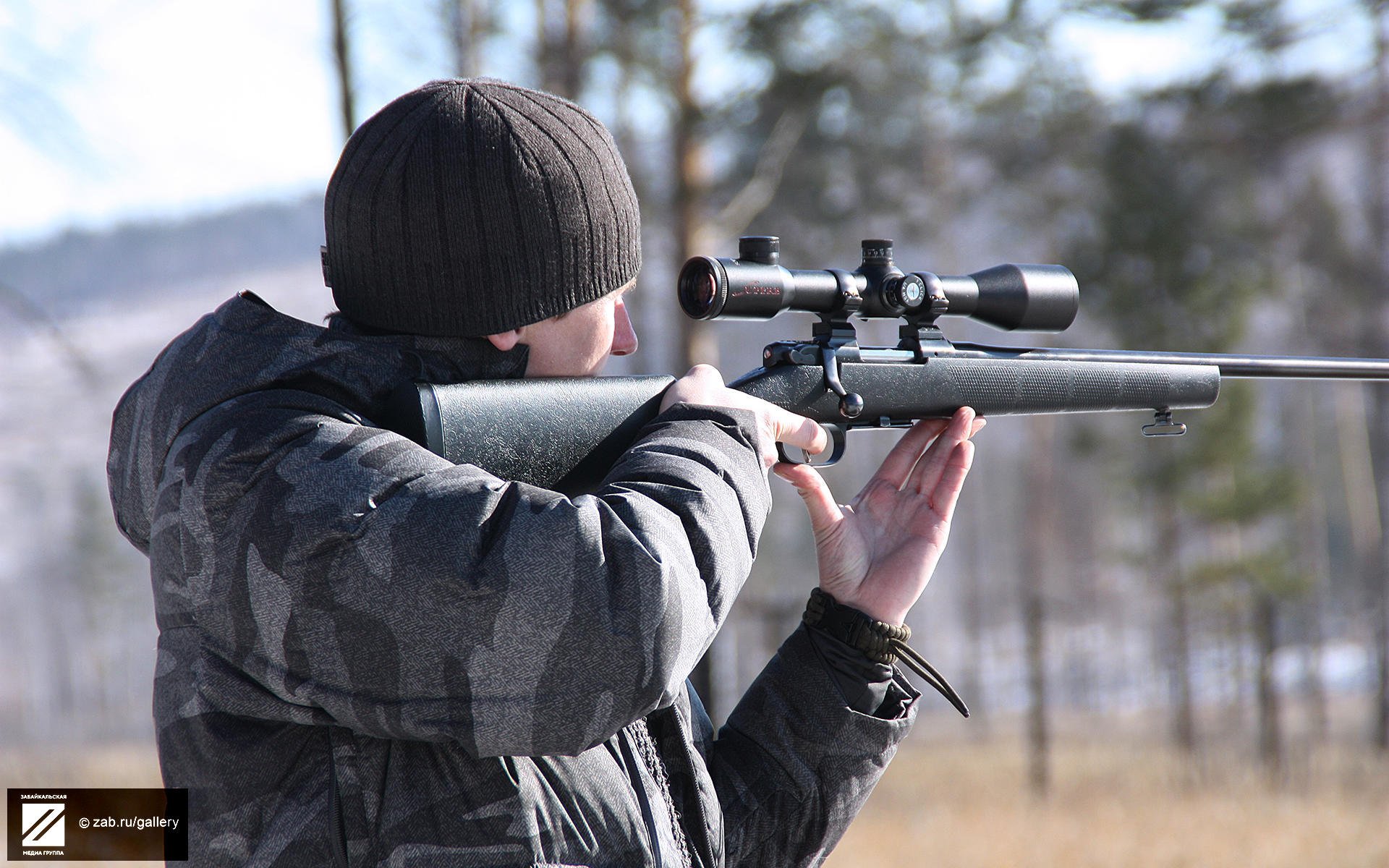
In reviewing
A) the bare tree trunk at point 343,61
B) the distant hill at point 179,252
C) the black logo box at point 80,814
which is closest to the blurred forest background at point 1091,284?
the bare tree trunk at point 343,61

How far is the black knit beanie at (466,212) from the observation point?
4.46 ft

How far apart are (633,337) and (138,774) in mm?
14435

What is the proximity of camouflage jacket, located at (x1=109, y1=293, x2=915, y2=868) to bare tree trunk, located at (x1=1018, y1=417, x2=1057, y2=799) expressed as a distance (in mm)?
10926

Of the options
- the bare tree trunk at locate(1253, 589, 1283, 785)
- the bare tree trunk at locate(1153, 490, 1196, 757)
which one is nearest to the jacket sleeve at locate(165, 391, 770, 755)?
the bare tree trunk at locate(1253, 589, 1283, 785)

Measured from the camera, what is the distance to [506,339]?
151cm

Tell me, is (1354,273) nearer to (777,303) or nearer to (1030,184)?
(1030,184)

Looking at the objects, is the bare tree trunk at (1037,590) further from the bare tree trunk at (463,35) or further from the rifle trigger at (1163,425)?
the rifle trigger at (1163,425)

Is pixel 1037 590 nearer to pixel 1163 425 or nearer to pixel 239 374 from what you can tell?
pixel 1163 425

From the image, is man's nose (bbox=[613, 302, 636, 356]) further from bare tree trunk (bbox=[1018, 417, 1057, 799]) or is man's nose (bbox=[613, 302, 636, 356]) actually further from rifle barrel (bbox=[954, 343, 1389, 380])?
bare tree trunk (bbox=[1018, 417, 1057, 799])

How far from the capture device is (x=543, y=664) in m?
1.17

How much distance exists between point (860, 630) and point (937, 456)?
0.44 m

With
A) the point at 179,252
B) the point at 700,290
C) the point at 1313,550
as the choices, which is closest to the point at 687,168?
the point at 700,290

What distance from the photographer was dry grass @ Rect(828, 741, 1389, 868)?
23.0 ft

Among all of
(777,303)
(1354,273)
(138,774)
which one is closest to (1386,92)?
(1354,273)
